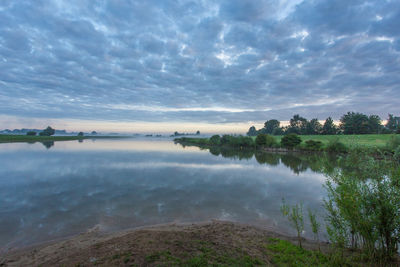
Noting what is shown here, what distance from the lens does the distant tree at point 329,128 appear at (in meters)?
102

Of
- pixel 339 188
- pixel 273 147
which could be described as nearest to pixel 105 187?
pixel 339 188

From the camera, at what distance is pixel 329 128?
102688 millimetres

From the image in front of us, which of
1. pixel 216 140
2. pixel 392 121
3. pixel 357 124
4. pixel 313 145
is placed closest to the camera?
pixel 313 145

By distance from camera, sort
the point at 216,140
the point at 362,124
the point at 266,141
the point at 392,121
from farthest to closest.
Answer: the point at 392,121 < the point at 216,140 < the point at 362,124 < the point at 266,141

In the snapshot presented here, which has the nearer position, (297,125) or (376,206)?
(376,206)

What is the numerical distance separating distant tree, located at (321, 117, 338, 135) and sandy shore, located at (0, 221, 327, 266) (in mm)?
119049

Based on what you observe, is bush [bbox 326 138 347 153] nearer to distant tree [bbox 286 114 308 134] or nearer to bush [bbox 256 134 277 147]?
bush [bbox 256 134 277 147]

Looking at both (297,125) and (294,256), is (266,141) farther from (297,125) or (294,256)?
(297,125)

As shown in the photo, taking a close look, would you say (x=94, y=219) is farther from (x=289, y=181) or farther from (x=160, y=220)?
(x=289, y=181)

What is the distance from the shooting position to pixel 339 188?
597cm

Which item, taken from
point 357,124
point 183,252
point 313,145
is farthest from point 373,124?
point 183,252

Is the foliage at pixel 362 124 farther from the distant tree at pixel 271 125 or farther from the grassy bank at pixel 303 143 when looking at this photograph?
the distant tree at pixel 271 125

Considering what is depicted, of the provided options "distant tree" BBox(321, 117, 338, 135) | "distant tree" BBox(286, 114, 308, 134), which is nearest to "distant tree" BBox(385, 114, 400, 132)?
"distant tree" BBox(321, 117, 338, 135)

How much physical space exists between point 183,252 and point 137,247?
1.60 metres
